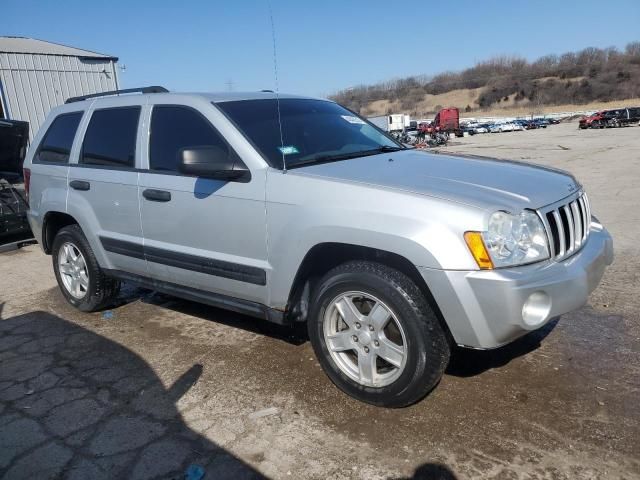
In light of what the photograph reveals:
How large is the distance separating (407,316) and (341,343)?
0.53 meters

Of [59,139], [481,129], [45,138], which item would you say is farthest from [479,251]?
[481,129]

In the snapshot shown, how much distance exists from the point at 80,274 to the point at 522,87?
4358 inches

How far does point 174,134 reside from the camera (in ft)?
12.8

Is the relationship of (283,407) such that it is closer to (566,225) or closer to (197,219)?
(197,219)

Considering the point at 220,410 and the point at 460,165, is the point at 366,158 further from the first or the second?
the point at 220,410

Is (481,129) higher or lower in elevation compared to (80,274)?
lower

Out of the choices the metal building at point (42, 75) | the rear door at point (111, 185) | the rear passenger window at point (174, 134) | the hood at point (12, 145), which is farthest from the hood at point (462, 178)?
the metal building at point (42, 75)

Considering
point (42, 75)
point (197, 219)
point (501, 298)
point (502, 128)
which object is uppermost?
point (42, 75)

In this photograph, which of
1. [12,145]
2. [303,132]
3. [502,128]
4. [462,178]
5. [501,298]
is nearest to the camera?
[501,298]

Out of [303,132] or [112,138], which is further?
[112,138]

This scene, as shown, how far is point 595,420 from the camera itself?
2.88 m

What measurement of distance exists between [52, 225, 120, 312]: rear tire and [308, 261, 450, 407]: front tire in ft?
7.85

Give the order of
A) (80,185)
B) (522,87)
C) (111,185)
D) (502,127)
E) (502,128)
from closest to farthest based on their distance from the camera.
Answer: (111,185)
(80,185)
(502,128)
(502,127)
(522,87)

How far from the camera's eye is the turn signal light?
8.51ft
